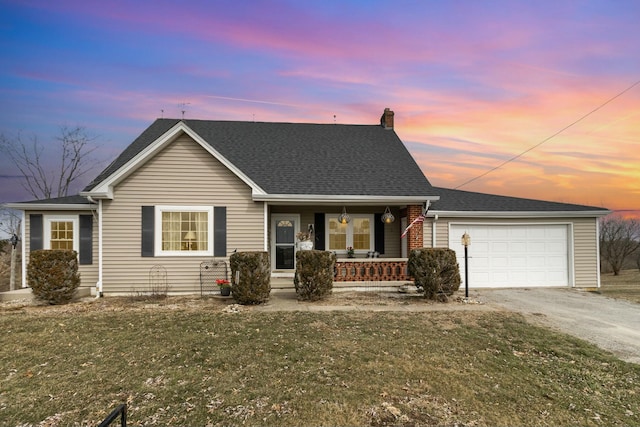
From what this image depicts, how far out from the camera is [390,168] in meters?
13.9

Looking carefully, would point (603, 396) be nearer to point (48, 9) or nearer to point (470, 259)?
point (470, 259)

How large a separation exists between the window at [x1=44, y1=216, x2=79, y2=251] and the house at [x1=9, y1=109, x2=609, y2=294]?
0.11ft

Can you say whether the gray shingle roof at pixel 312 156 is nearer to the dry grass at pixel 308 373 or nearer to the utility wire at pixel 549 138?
the utility wire at pixel 549 138

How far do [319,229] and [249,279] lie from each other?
5.11 m

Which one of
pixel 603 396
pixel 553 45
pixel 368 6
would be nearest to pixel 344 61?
pixel 368 6

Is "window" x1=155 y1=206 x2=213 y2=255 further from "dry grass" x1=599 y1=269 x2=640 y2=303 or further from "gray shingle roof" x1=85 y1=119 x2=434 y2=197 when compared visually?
"dry grass" x1=599 y1=269 x2=640 y2=303

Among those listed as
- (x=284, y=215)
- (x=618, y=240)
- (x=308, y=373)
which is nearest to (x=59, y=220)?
(x=284, y=215)

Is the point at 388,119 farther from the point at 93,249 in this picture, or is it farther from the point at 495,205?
the point at 93,249

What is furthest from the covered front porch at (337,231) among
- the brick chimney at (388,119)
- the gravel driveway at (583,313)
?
the brick chimney at (388,119)

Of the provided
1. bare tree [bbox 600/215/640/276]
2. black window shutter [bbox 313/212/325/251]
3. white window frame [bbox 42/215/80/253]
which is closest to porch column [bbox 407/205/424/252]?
black window shutter [bbox 313/212/325/251]

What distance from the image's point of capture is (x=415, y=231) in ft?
40.6

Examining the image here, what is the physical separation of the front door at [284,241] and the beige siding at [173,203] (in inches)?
99.5

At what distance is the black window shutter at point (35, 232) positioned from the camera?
1130 cm

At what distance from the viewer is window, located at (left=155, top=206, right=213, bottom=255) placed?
10906 mm
